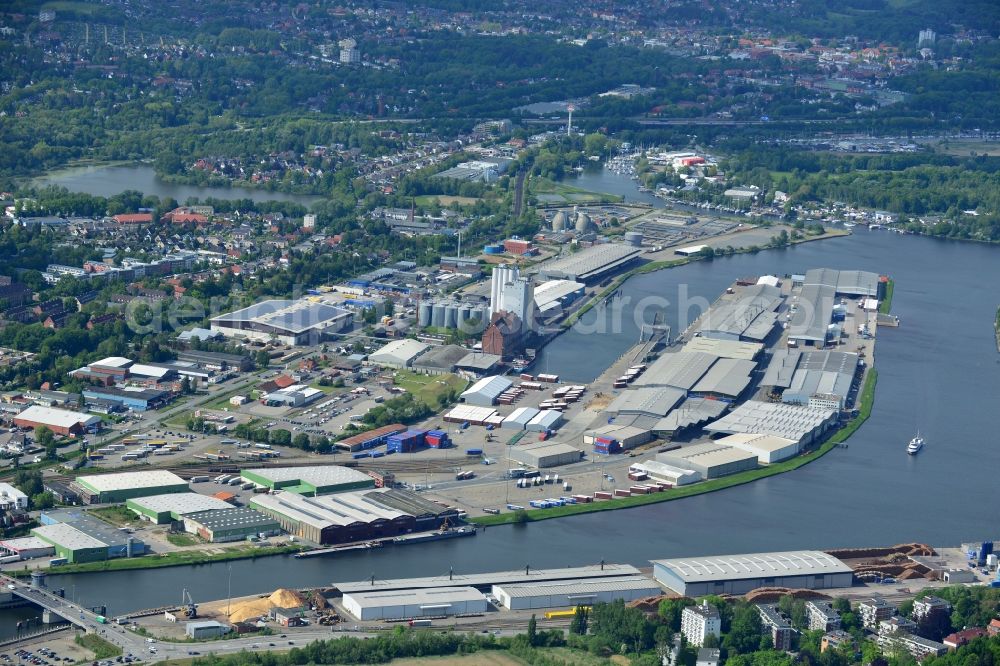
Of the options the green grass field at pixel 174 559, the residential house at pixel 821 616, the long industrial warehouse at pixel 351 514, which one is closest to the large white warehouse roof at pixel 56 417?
the long industrial warehouse at pixel 351 514

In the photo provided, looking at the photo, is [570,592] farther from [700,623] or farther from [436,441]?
[436,441]

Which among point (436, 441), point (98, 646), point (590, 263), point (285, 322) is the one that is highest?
point (590, 263)

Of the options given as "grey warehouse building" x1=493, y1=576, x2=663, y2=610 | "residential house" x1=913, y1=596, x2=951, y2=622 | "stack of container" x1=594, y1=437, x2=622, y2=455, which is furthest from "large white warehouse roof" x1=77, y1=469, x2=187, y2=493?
"residential house" x1=913, y1=596, x2=951, y2=622

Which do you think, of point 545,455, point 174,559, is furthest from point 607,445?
point 174,559

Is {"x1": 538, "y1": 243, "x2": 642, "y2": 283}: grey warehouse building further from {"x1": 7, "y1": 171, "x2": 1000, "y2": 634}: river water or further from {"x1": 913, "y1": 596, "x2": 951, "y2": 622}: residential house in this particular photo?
{"x1": 913, "y1": 596, "x2": 951, "y2": 622}: residential house

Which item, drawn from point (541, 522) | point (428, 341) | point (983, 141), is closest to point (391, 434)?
point (541, 522)
